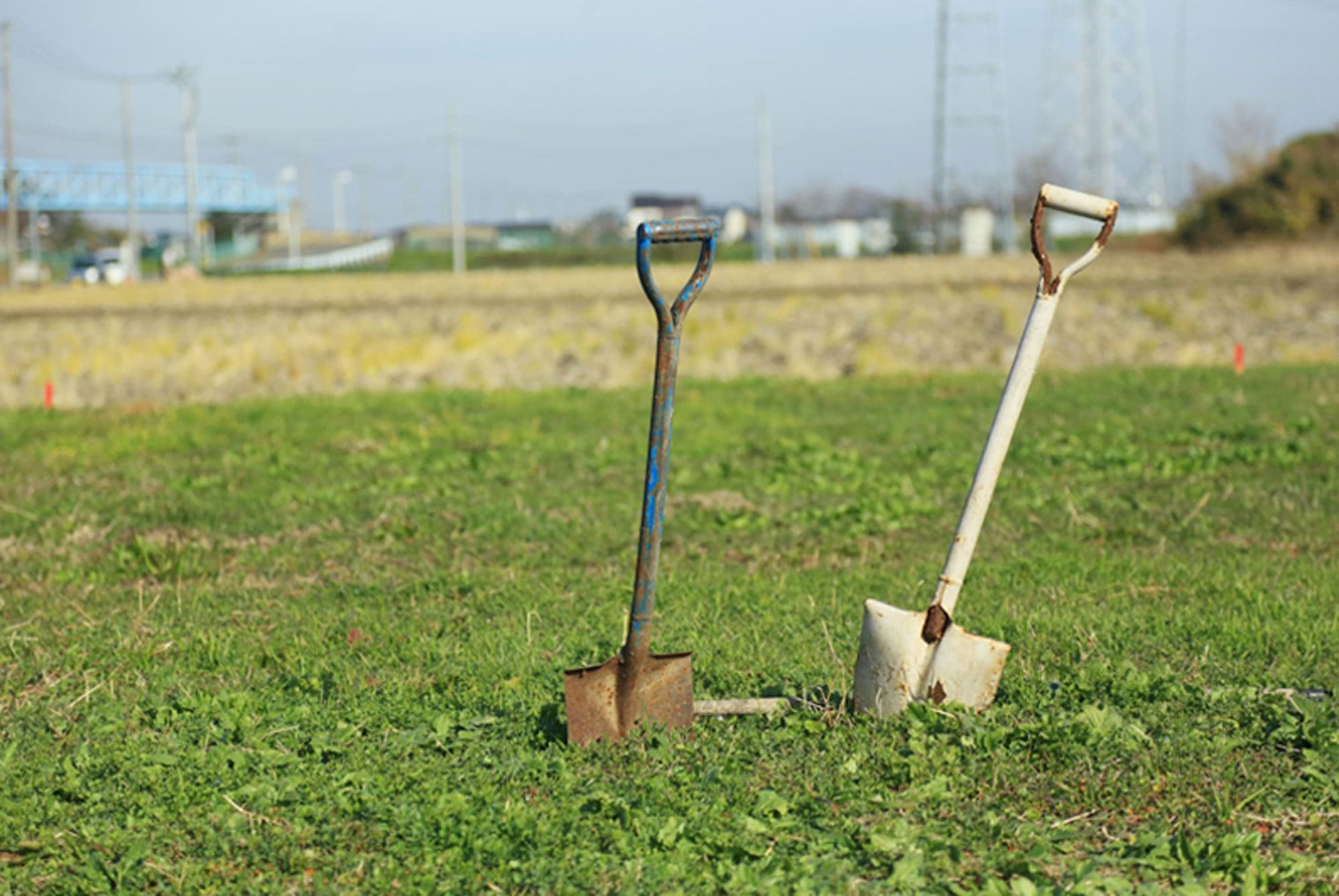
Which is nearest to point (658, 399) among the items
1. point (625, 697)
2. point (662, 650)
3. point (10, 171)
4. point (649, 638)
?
point (649, 638)

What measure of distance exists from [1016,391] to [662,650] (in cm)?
205

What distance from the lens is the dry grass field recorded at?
A: 75.7 feet

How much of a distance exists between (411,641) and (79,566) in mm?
3050

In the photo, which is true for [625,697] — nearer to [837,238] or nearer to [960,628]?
[960,628]

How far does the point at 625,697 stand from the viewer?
477cm

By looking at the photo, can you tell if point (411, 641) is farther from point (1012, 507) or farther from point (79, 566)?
point (1012, 507)

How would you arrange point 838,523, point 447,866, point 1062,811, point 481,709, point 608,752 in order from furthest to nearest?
1. point 838,523
2. point 481,709
3. point 608,752
4. point 1062,811
5. point 447,866

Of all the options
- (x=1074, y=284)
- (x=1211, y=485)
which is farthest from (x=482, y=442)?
(x=1074, y=284)

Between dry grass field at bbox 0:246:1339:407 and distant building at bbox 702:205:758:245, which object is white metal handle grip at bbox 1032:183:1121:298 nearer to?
dry grass field at bbox 0:246:1339:407

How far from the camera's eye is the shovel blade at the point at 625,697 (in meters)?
4.72

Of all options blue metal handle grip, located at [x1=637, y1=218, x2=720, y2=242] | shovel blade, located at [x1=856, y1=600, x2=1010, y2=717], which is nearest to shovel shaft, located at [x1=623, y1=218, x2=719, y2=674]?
blue metal handle grip, located at [x1=637, y1=218, x2=720, y2=242]

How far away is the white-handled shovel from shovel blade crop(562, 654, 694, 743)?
66 cm

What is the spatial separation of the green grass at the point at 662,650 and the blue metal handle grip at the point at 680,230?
64.8 inches

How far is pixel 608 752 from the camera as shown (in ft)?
15.3
